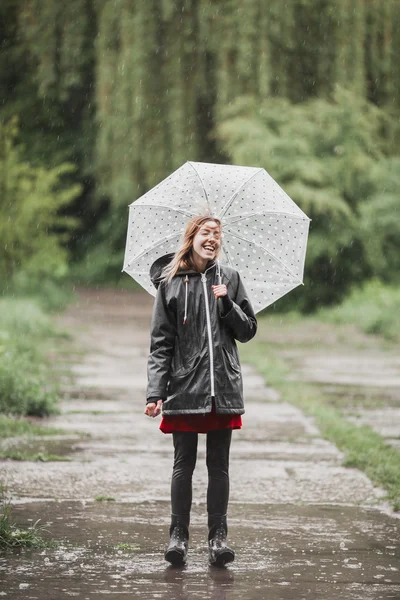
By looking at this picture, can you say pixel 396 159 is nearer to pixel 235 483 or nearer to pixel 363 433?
pixel 363 433

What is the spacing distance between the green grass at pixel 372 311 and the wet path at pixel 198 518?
30.5 ft

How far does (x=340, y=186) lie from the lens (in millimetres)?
23484

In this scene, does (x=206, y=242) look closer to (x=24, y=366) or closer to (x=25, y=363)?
(x=24, y=366)

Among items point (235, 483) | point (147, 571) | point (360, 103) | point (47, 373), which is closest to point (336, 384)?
point (47, 373)

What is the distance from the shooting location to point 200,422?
5160 mm

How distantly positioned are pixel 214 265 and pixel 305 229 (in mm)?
779

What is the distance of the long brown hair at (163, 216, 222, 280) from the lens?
17.5 feet

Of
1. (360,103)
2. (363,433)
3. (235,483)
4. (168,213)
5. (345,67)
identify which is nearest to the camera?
(168,213)

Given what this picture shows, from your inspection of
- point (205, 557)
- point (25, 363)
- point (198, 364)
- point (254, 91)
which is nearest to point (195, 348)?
point (198, 364)

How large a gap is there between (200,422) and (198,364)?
0.28m

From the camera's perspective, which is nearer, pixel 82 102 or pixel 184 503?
pixel 184 503

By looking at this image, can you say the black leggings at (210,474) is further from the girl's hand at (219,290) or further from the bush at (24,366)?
the bush at (24,366)

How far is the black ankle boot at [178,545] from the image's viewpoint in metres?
5.01

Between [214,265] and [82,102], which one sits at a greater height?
[82,102]
